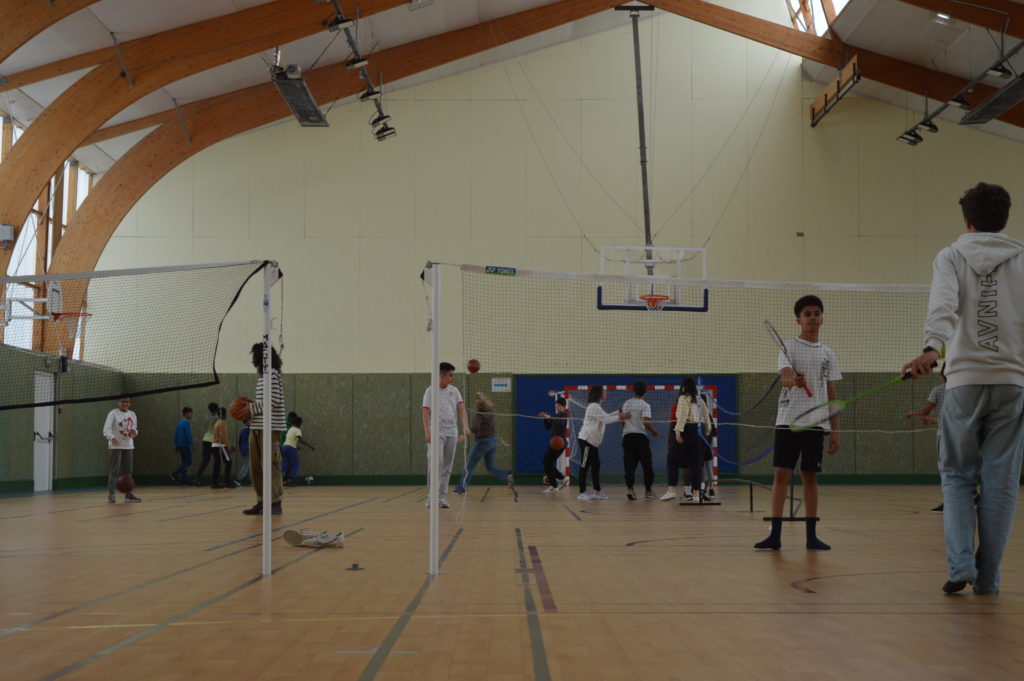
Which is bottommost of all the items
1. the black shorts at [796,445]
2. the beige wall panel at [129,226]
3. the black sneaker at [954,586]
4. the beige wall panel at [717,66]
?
the black sneaker at [954,586]

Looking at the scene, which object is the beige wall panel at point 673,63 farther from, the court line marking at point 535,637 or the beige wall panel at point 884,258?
the court line marking at point 535,637

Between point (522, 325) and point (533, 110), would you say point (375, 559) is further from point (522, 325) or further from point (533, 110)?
point (533, 110)

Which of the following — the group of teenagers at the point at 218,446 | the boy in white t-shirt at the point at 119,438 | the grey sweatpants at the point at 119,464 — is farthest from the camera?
the group of teenagers at the point at 218,446

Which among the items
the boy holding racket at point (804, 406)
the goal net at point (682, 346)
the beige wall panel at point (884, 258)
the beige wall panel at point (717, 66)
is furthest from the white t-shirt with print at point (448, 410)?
the beige wall panel at point (884, 258)

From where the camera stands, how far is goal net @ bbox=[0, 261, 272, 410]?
49.2ft

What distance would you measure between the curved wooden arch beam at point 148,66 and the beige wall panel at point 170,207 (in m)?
5.22

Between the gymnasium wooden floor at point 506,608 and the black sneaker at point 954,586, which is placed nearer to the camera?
the gymnasium wooden floor at point 506,608

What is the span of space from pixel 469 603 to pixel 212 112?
1605cm

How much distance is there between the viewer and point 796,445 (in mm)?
6758

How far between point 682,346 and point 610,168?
4371 mm

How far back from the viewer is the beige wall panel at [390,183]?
20141 millimetres

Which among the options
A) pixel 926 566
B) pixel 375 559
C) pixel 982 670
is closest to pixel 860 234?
pixel 926 566

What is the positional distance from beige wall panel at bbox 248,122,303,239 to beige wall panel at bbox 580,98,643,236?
19.0 ft

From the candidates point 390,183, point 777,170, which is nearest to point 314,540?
point 390,183
